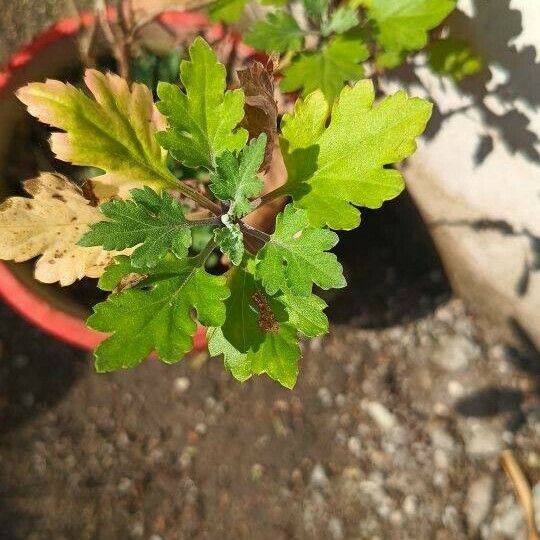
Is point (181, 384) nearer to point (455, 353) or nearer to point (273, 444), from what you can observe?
point (273, 444)

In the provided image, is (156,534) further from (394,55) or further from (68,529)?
(394,55)

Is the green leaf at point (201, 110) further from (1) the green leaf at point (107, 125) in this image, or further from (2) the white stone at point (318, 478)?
(2) the white stone at point (318, 478)

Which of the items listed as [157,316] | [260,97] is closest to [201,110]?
[260,97]

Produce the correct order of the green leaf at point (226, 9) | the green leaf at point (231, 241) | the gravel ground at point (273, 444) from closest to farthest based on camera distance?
1. the green leaf at point (231, 241)
2. the green leaf at point (226, 9)
3. the gravel ground at point (273, 444)

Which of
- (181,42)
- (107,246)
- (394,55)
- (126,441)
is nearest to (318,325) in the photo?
(107,246)

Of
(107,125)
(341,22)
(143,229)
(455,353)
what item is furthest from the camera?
(455,353)

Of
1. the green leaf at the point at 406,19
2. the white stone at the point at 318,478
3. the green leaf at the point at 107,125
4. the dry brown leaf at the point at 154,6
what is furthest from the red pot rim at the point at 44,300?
the white stone at the point at 318,478
